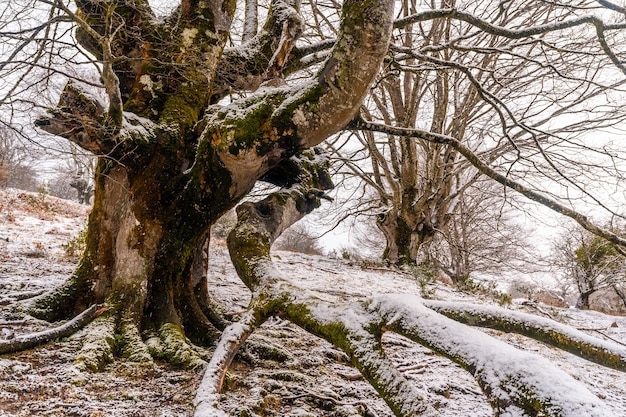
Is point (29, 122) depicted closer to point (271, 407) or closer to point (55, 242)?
point (271, 407)

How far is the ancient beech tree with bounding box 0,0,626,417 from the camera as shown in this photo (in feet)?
4.74

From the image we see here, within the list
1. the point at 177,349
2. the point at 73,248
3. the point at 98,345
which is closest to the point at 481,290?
the point at 177,349

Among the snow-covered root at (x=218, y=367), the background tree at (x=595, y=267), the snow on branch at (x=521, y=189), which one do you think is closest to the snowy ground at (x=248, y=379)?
the snow-covered root at (x=218, y=367)

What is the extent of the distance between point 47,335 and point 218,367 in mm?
1298

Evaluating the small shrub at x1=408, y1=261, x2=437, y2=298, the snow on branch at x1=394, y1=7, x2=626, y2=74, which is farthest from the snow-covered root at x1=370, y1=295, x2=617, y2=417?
the small shrub at x1=408, y1=261, x2=437, y2=298

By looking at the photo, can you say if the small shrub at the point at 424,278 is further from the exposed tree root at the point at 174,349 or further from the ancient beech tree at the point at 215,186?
the exposed tree root at the point at 174,349

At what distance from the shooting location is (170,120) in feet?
9.43

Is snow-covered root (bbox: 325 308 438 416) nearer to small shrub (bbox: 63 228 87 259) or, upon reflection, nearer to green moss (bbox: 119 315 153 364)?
green moss (bbox: 119 315 153 364)

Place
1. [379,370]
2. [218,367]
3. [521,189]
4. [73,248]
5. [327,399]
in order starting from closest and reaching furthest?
[379,370], [218,367], [327,399], [521,189], [73,248]

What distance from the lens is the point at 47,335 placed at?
2137mm

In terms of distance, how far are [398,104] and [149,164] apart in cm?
649

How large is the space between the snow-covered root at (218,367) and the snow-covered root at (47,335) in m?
1.17

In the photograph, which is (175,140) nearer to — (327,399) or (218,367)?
(218,367)

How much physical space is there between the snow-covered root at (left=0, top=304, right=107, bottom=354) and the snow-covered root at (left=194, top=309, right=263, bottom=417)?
117 cm
